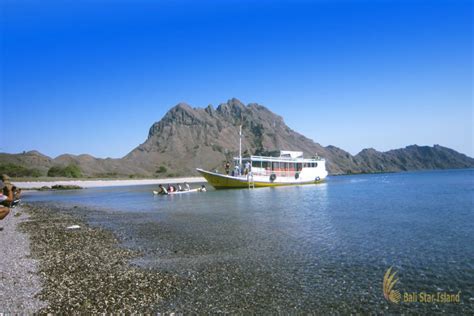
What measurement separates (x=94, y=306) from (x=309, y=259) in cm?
840

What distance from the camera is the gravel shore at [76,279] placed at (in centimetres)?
843

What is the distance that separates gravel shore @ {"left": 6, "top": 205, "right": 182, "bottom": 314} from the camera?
843 centimetres

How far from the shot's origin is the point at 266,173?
67.4 m

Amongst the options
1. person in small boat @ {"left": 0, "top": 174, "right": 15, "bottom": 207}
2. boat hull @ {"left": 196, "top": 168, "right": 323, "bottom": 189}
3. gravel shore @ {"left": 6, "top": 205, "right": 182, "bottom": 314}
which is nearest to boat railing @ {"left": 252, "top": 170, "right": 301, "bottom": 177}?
boat hull @ {"left": 196, "top": 168, "right": 323, "bottom": 189}

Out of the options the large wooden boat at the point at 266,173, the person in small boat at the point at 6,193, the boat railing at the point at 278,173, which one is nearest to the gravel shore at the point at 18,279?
the person in small boat at the point at 6,193

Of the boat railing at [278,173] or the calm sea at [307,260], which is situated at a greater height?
the boat railing at [278,173]

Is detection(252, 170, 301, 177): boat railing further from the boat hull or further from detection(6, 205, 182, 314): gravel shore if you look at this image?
detection(6, 205, 182, 314): gravel shore

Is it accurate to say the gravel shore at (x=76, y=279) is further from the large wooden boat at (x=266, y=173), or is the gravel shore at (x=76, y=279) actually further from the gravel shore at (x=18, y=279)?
the large wooden boat at (x=266, y=173)

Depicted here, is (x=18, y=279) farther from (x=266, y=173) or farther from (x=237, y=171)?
(x=266, y=173)

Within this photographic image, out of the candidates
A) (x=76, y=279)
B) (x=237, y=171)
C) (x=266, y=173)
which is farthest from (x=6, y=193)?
(x=266, y=173)

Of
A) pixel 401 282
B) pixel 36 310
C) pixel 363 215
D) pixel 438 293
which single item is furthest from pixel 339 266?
pixel 363 215

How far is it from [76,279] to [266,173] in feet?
190

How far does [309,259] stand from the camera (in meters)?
13.6

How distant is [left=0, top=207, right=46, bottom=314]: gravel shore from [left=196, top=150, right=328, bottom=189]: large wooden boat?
48295mm
